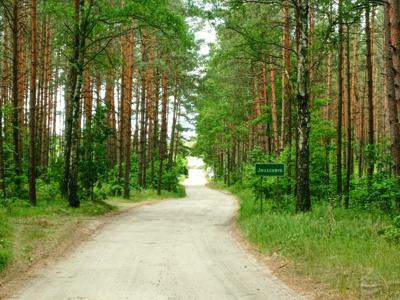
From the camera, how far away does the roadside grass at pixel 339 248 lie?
7.17m

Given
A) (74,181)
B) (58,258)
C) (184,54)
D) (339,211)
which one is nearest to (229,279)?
(58,258)

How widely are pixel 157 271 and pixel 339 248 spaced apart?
142 inches

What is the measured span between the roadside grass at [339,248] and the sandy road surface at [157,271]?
0.72 metres

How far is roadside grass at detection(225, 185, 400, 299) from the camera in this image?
717cm

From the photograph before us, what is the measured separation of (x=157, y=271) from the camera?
8.76m

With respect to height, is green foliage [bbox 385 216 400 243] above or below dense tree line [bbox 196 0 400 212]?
below

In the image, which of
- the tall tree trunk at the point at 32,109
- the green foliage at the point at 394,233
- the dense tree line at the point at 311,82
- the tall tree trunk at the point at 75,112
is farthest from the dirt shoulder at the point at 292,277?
the tall tree trunk at the point at 32,109

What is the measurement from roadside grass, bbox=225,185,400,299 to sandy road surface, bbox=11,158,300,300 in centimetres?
72

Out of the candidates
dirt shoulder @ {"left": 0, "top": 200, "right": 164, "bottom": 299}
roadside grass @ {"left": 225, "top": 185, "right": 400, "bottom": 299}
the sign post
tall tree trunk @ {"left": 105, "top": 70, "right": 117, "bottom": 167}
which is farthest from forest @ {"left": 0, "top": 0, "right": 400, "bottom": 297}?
tall tree trunk @ {"left": 105, "top": 70, "right": 117, "bottom": 167}

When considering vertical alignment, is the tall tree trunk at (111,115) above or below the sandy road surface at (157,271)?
above

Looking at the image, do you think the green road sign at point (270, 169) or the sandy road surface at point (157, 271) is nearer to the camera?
the sandy road surface at point (157, 271)

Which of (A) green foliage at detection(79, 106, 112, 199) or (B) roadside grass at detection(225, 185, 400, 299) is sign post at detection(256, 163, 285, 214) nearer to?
(B) roadside grass at detection(225, 185, 400, 299)

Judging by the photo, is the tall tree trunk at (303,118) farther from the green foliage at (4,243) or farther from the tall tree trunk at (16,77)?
the tall tree trunk at (16,77)

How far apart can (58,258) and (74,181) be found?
8.05 metres
